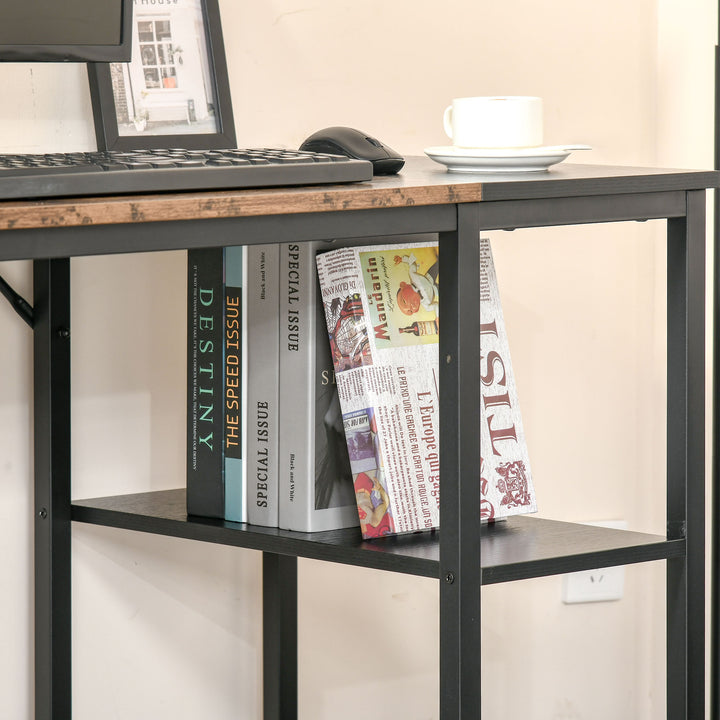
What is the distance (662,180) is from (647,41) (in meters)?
0.61

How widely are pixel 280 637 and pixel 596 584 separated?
0.47 meters

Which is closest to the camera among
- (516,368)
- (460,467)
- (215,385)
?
(460,467)

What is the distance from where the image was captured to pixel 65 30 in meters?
1.00

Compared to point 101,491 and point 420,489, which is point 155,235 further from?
point 101,491

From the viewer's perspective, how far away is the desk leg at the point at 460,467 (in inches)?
36.9

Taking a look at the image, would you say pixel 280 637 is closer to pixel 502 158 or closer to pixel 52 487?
pixel 52 487

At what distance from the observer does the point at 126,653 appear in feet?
4.43

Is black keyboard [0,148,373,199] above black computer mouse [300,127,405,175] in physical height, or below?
below

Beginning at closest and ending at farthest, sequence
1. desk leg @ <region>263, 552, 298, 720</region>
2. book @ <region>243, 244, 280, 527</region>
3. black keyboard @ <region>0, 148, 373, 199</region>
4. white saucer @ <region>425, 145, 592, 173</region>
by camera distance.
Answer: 1. black keyboard @ <region>0, 148, 373, 199</region>
2. white saucer @ <region>425, 145, 592, 173</region>
3. book @ <region>243, 244, 280, 527</region>
4. desk leg @ <region>263, 552, 298, 720</region>

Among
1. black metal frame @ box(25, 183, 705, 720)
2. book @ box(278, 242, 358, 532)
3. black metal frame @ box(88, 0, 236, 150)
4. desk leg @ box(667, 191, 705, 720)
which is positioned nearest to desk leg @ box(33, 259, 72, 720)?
black metal frame @ box(25, 183, 705, 720)

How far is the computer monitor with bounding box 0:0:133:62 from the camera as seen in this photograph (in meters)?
0.97

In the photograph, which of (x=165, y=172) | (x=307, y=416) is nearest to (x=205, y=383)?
(x=307, y=416)

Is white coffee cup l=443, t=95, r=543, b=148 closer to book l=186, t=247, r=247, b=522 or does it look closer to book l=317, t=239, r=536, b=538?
book l=317, t=239, r=536, b=538

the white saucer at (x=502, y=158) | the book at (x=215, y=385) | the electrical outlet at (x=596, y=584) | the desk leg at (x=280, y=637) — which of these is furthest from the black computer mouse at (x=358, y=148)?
the electrical outlet at (x=596, y=584)
